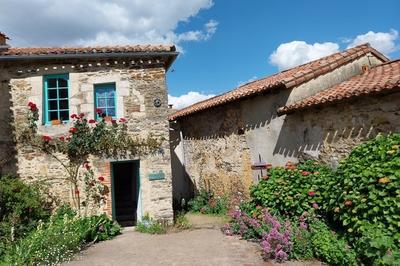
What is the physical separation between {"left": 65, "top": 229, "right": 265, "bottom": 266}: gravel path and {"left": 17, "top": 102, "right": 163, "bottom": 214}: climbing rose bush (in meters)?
1.70

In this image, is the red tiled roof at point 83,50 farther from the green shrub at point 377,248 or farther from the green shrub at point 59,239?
the green shrub at point 377,248

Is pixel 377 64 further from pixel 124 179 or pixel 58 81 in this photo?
pixel 124 179

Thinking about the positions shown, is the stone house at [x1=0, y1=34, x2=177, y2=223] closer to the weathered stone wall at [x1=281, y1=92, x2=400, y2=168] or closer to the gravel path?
the gravel path

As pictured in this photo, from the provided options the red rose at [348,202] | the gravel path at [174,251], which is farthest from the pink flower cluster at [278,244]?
the red rose at [348,202]

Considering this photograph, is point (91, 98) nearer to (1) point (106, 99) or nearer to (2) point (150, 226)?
(1) point (106, 99)

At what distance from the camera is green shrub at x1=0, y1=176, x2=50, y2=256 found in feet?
27.6

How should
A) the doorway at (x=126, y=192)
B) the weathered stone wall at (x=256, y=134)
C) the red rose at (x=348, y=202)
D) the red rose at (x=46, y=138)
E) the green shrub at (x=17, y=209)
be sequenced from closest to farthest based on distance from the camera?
the red rose at (x=348, y=202)
the green shrub at (x=17, y=209)
the weathered stone wall at (x=256, y=134)
the red rose at (x=46, y=138)
the doorway at (x=126, y=192)

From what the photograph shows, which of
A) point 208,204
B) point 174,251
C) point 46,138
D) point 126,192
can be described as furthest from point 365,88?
point 126,192

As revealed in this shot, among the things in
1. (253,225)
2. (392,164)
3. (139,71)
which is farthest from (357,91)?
(139,71)

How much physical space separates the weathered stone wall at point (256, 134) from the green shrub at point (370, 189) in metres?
0.94

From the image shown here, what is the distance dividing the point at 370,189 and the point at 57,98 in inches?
335

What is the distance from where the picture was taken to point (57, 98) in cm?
1051

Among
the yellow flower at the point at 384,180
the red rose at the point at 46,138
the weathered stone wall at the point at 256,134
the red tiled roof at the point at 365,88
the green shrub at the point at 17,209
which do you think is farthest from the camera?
the red rose at the point at 46,138

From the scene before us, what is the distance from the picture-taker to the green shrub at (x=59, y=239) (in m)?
7.16
